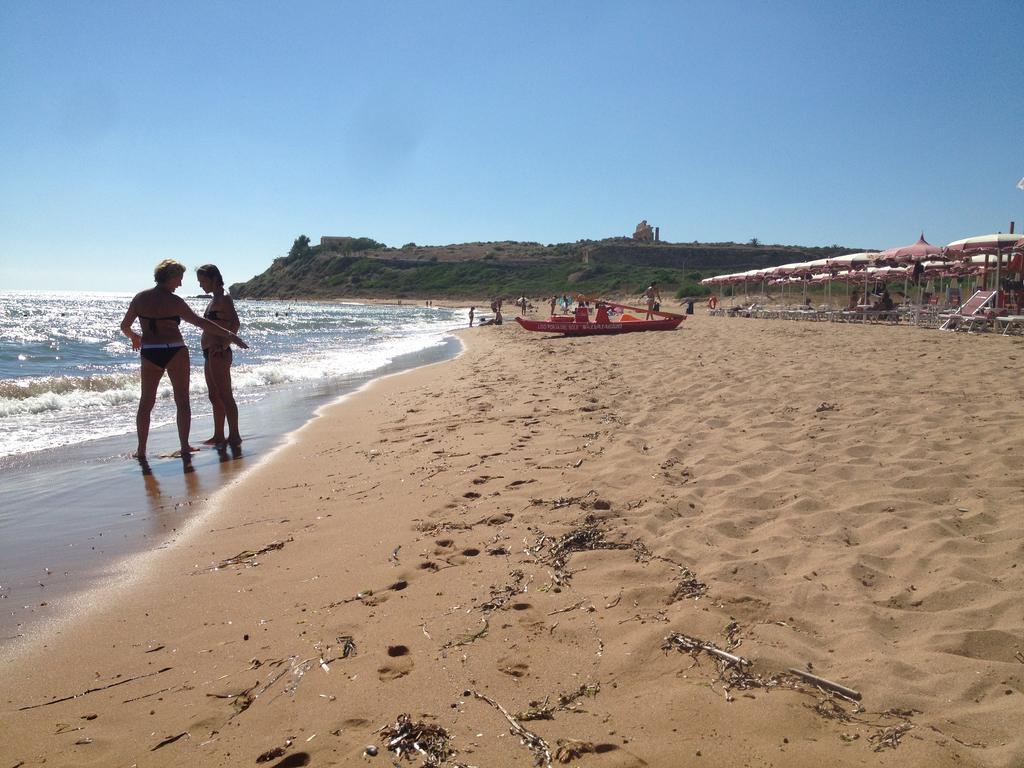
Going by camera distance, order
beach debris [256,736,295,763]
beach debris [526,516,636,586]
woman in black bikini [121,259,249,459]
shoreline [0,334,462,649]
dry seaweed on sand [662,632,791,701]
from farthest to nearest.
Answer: woman in black bikini [121,259,249,459]
shoreline [0,334,462,649]
beach debris [526,516,636,586]
dry seaweed on sand [662,632,791,701]
beach debris [256,736,295,763]

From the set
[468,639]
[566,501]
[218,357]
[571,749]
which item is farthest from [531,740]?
[218,357]

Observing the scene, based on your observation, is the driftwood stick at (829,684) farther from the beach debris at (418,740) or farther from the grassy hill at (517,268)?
the grassy hill at (517,268)

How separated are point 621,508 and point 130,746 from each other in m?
2.29

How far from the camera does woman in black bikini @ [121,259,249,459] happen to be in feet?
18.2

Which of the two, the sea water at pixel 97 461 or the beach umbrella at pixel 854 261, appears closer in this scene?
the sea water at pixel 97 461

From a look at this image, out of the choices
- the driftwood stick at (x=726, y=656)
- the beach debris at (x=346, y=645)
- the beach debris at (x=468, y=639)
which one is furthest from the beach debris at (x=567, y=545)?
the beach debris at (x=346, y=645)

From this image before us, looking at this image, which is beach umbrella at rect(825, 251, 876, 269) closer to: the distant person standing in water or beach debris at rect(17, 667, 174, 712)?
the distant person standing in water

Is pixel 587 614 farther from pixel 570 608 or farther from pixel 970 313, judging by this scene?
pixel 970 313

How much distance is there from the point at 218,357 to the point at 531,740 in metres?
5.50

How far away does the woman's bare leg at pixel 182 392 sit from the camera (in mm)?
5625

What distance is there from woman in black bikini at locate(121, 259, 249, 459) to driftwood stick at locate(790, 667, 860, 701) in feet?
17.0

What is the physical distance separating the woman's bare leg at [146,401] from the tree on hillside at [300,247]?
120 metres

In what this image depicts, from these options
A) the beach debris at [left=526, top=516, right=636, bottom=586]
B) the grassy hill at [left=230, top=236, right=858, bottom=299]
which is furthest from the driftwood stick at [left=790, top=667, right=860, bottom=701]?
the grassy hill at [left=230, top=236, right=858, bottom=299]

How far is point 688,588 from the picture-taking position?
8.20ft
